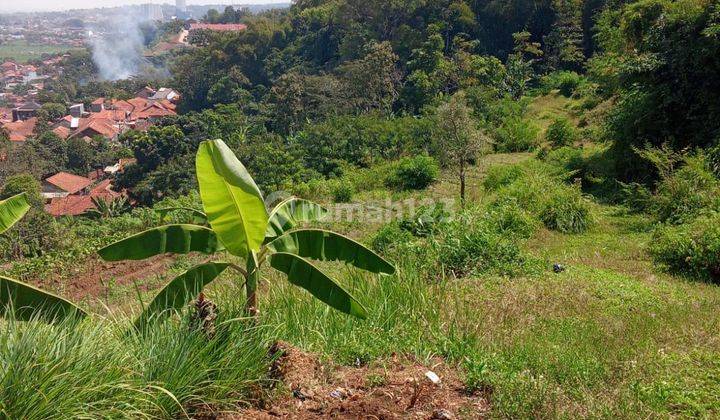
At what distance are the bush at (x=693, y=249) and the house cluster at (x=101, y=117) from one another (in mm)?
37748

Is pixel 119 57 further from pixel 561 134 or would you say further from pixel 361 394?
pixel 361 394

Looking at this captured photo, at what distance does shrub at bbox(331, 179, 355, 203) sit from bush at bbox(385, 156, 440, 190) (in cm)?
131

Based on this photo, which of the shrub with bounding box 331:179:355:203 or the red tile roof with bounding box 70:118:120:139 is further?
the red tile roof with bounding box 70:118:120:139

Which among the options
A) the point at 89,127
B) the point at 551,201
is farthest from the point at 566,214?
the point at 89,127

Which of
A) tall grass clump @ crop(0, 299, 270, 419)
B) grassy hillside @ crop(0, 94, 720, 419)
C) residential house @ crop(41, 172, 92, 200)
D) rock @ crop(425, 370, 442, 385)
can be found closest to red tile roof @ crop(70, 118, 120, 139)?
residential house @ crop(41, 172, 92, 200)

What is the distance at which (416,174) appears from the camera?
14.3 metres

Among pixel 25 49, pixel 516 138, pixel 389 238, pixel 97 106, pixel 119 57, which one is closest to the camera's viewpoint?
pixel 389 238

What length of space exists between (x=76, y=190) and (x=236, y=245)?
3189cm

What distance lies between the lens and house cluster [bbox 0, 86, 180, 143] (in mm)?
43188

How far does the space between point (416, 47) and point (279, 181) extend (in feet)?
52.5

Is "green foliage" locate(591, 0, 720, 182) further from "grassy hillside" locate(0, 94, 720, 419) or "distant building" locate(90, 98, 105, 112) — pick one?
"distant building" locate(90, 98, 105, 112)

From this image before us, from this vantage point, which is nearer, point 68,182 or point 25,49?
point 68,182

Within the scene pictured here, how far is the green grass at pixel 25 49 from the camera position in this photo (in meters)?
113

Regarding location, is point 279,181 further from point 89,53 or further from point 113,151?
point 89,53
